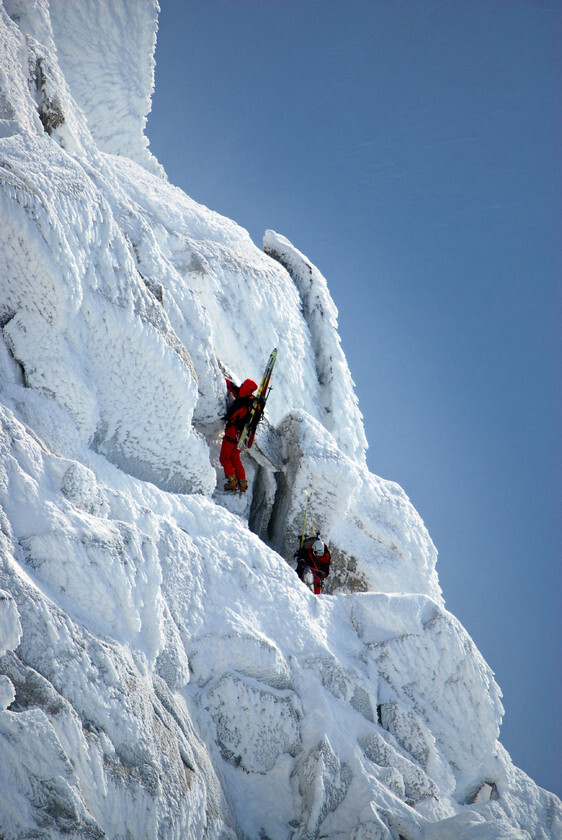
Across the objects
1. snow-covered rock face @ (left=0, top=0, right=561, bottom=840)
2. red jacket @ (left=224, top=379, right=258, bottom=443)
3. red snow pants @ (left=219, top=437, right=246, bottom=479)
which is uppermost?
red jacket @ (left=224, top=379, right=258, bottom=443)

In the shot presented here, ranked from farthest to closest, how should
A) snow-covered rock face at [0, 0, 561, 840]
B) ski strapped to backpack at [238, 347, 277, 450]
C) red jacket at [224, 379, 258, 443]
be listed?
ski strapped to backpack at [238, 347, 277, 450] → red jacket at [224, 379, 258, 443] → snow-covered rock face at [0, 0, 561, 840]

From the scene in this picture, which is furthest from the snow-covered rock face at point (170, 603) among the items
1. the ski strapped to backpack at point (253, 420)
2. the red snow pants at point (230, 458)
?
the ski strapped to backpack at point (253, 420)

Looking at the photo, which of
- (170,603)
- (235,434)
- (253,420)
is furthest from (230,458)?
(170,603)

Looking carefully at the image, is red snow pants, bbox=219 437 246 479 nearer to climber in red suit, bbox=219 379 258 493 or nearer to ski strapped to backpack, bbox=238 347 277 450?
climber in red suit, bbox=219 379 258 493

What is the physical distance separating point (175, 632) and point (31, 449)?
2299mm

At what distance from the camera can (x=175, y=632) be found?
638 cm

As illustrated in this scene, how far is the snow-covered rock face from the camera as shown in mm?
4988

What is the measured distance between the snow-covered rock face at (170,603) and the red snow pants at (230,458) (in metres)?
0.23

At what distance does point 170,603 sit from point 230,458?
12.8 ft

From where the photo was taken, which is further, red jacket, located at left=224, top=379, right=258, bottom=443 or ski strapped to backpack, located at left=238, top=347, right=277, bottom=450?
ski strapped to backpack, located at left=238, top=347, right=277, bottom=450

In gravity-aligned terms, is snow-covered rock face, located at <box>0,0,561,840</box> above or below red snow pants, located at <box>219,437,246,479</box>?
→ below

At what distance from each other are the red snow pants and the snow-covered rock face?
0.23 metres

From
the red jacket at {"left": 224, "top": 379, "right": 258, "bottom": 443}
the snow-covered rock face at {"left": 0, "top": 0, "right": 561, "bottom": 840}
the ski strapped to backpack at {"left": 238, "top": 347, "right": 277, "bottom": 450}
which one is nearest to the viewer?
the snow-covered rock face at {"left": 0, "top": 0, "right": 561, "bottom": 840}

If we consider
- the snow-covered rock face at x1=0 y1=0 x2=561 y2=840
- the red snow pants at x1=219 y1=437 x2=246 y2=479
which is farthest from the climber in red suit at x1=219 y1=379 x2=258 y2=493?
the snow-covered rock face at x1=0 y1=0 x2=561 y2=840
